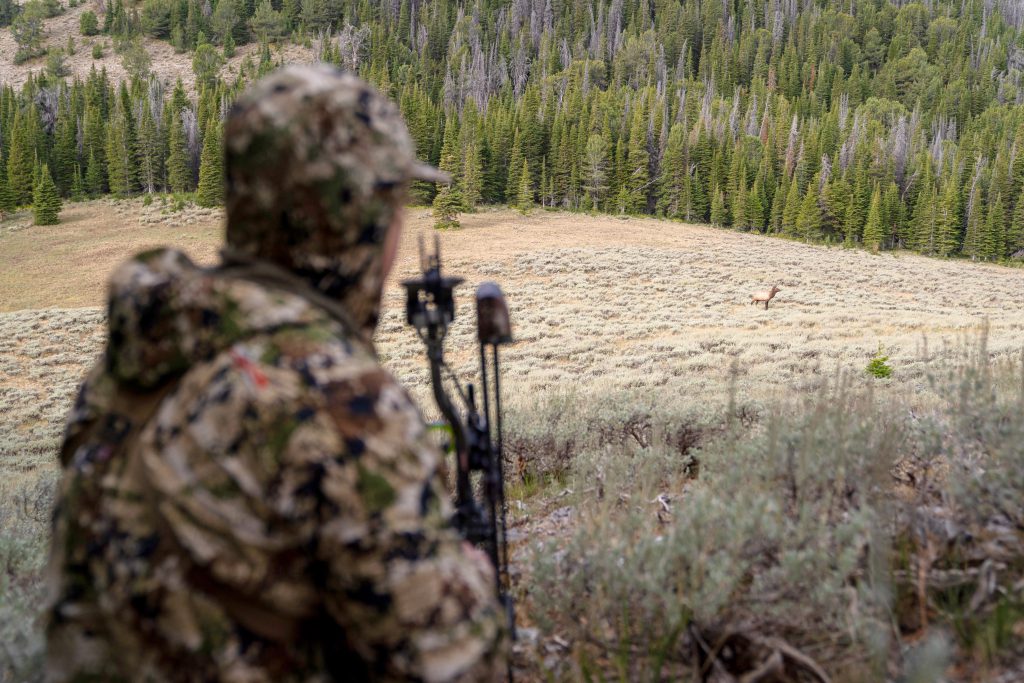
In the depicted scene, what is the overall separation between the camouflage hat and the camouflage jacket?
4.0 inches

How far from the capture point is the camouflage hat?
3.99ft

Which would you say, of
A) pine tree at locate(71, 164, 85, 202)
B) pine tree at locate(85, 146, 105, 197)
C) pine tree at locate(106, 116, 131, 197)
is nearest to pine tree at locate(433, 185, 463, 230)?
pine tree at locate(106, 116, 131, 197)

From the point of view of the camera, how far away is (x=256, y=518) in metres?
1.11

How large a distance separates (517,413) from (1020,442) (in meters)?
5.62

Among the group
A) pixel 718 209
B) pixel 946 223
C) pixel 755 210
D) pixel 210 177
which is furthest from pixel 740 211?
pixel 210 177

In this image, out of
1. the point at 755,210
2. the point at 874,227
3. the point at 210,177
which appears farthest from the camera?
the point at 755,210

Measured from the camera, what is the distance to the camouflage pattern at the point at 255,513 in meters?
1.10

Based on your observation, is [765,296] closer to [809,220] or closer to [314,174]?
[314,174]

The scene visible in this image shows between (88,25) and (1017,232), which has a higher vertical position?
(88,25)

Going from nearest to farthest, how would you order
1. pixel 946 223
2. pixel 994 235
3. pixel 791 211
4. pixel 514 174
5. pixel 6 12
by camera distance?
pixel 994 235 < pixel 946 223 < pixel 791 211 < pixel 514 174 < pixel 6 12

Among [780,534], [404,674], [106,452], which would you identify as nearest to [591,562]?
[780,534]

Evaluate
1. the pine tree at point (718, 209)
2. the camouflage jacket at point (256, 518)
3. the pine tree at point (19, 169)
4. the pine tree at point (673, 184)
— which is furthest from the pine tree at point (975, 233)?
the pine tree at point (19, 169)

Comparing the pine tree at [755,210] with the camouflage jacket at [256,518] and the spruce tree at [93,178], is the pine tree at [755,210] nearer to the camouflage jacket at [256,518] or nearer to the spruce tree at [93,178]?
the spruce tree at [93,178]

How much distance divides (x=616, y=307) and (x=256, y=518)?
1032 inches
